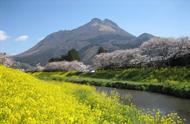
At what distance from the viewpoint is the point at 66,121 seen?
969 cm

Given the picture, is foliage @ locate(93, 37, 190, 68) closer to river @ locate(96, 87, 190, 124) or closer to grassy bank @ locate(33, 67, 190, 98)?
grassy bank @ locate(33, 67, 190, 98)

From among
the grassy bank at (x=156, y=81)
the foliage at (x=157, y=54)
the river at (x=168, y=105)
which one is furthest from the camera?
the foliage at (x=157, y=54)

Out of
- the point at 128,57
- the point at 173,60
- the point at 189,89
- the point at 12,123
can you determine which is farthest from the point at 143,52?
the point at 12,123

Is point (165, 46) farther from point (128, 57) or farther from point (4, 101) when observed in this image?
point (4, 101)

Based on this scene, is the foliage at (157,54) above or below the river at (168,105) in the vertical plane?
above

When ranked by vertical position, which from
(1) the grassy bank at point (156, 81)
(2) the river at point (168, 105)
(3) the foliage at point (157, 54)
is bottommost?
(2) the river at point (168, 105)

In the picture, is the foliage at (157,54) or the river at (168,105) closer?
the river at (168,105)

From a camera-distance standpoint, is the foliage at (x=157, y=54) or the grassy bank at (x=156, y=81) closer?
the grassy bank at (x=156, y=81)

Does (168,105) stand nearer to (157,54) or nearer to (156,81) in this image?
(156,81)

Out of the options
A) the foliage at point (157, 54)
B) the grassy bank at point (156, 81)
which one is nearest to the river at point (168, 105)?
the grassy bank at point (156, 81)

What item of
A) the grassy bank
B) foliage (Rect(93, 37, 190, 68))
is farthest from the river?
foliage (Rect(93, 37, 190, 68))

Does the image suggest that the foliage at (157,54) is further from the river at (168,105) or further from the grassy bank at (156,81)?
the river at (168,105)

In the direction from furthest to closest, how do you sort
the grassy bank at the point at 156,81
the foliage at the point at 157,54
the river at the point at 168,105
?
the foliage at the point at 157,54, the grassy bank at the point at 156,81, the river at the point at 168,105

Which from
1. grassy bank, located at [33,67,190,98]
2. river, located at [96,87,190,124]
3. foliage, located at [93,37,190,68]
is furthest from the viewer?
foliage, located at [93,37,190,68]
